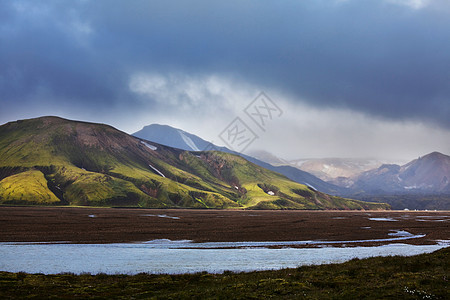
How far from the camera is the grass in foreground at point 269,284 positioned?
27.5 m

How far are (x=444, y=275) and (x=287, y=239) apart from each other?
50.0 m

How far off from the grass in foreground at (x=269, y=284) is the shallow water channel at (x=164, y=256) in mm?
6200

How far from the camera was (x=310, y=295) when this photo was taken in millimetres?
27406

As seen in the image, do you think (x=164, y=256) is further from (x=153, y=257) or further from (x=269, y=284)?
(x=269, y=284)

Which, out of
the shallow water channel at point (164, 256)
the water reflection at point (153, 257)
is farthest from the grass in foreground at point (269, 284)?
the shallow water channel at point (164, 256)

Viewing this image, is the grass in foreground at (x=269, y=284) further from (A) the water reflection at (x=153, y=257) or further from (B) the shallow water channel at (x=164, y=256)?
(B) the shallow water channel at (x=164, y=256)

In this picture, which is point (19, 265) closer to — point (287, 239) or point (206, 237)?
point (206, 237)

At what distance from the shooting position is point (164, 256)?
5503 centimetres

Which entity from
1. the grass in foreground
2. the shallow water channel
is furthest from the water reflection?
the grass in foreground

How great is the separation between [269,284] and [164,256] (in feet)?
91.1

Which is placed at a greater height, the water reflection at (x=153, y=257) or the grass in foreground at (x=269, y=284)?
the grass in foreground at (x=269, y=284)

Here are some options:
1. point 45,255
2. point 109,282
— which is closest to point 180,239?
point 45,255

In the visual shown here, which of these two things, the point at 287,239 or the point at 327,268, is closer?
the point at 327,268

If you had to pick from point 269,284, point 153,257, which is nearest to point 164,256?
point 153,257
